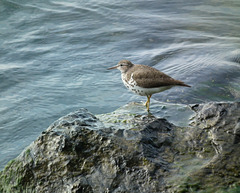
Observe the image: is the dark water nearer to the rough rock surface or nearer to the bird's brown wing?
the bird's brown wing

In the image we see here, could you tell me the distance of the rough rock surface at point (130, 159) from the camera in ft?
10.4

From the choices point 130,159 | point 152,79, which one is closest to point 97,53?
point 152,79

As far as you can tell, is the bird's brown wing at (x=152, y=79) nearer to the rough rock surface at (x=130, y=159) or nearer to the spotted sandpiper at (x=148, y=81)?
the spotted sandpiper at (x=148, y=81)

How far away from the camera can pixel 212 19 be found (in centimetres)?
1125

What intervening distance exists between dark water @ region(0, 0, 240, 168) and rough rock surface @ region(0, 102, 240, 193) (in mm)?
2068

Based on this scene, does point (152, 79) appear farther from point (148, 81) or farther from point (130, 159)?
point (130, 159)

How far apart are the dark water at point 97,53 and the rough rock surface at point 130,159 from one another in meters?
2.07

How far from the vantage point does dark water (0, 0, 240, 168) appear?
6734 millimetres

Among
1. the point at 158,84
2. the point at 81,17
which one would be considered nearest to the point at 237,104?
the point at 158,84

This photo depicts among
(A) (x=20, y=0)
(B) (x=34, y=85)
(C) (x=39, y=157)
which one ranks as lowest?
(B) (x=34, y=85)

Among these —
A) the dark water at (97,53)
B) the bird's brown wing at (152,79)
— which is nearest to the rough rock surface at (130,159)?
the bird's brown wing at (152,79)

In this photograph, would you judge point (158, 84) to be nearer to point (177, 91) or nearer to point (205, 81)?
point (177, 91)

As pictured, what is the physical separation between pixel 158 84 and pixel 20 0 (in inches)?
373

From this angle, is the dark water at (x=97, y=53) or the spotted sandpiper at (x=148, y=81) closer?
the spotted sandpiper at (x=148, y=81)
